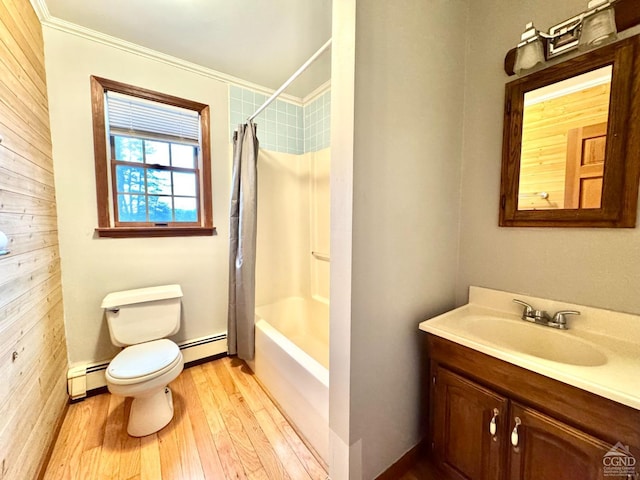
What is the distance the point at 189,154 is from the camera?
83.1 inches

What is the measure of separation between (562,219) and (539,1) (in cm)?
99

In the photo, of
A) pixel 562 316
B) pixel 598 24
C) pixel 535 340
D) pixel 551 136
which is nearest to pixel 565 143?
pixel 551 136

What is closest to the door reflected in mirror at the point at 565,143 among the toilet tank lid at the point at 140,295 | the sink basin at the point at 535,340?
the sink basin at the point at 535,340

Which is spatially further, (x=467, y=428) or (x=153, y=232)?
(x=153, y=232)

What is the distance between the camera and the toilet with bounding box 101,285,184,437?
1373mm

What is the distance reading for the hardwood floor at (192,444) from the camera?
1.23 m

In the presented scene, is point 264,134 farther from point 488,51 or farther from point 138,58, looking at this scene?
point 488,51

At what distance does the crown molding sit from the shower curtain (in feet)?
1.74

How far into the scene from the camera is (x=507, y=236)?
1290 millimetres

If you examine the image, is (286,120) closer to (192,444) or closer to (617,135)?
(617,135)

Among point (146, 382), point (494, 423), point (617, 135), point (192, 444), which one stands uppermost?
point (617, 135)

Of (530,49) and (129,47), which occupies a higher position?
(129,47)

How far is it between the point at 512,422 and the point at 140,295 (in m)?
2.15

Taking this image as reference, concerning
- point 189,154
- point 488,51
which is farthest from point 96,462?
point 488,51
